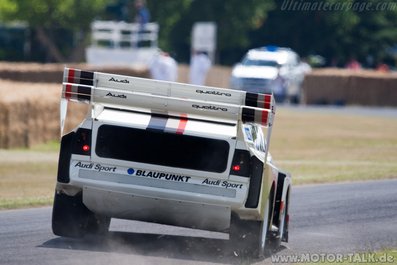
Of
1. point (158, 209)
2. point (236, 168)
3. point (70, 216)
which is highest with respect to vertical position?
point (236, 168)

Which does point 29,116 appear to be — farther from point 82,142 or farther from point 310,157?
point 82,142

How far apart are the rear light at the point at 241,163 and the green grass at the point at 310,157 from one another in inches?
206

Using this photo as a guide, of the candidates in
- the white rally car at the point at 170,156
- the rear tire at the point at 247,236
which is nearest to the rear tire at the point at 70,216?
the white rally car at the point at 170,156

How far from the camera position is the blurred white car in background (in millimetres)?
45125

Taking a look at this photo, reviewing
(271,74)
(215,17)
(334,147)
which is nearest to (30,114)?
(334,147)

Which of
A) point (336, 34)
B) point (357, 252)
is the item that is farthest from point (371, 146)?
point (336, 34)

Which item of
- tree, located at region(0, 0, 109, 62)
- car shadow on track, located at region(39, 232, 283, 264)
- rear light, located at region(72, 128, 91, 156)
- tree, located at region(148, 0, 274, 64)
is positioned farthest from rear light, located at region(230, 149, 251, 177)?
tree, located at region(148, 0, 274, 64)

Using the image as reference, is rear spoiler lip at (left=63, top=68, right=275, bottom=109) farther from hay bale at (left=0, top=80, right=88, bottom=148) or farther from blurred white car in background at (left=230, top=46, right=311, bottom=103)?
blurred white car in background at (left=230, top=46, right=311, bottom=103)

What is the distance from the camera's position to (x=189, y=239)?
11883 millimetres

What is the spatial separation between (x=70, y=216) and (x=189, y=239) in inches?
63.1

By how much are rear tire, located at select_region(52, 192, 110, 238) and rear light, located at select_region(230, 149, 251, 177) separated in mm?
1505

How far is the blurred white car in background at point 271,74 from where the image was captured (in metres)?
45.1

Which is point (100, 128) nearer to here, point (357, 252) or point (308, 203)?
point (357, 252)

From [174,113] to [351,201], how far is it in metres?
6.03
